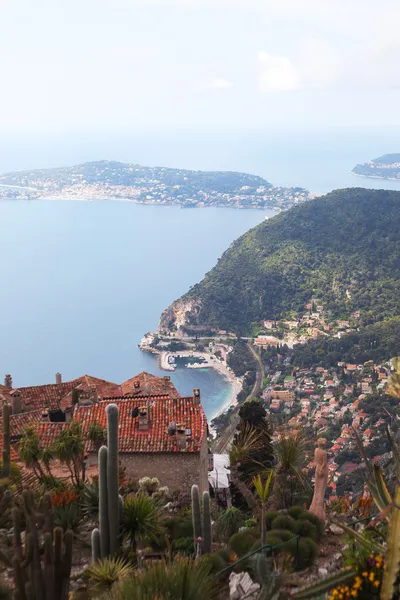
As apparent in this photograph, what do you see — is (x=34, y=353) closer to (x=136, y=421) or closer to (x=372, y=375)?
(x=372, y=375)

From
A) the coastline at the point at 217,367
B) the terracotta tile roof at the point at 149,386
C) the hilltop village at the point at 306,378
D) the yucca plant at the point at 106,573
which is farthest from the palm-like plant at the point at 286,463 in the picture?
the coastline at the point at 217,367

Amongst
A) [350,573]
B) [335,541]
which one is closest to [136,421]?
[335,541]

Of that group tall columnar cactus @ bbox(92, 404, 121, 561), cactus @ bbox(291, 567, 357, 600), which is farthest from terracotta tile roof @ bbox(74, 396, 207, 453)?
cactus @ bbox(291, 567, 357, 600)

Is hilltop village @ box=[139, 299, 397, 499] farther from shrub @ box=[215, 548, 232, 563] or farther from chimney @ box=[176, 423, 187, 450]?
shrub @ box=[215, 548, 232, 563]

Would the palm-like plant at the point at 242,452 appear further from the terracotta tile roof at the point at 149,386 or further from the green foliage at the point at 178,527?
the terracotta tile roof at the point at 149,386

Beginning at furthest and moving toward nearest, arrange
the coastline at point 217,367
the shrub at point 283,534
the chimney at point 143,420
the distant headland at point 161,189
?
the distant headland at point 161,189 → the coastline at point 217,367 → the chimney at point 143,420 → the shrub at point 283,534
